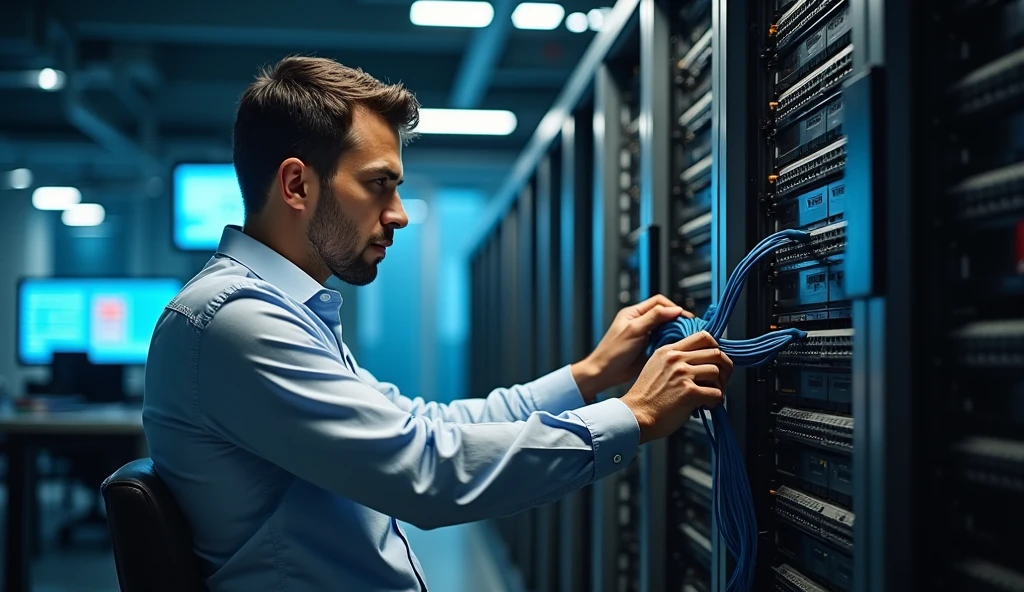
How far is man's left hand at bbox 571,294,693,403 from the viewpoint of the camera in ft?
4.80

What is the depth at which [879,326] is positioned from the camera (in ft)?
2.70

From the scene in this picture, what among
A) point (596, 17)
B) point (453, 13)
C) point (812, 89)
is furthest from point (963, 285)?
point (596, 17)

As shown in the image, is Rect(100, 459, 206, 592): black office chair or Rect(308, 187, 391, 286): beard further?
Rect(308, 187, 391, 286): beard

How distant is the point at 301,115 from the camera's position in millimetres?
1372

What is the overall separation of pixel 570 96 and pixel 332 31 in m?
2.88

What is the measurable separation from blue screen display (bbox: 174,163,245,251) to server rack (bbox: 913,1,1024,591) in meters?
3.57

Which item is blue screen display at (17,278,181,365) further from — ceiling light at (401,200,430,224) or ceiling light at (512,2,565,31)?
ceiling light at (401,200,430,224)

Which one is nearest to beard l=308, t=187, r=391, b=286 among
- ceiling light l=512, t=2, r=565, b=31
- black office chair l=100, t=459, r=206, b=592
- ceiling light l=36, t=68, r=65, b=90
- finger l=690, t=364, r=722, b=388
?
black office chair l=100, t=459, r=206, b=592

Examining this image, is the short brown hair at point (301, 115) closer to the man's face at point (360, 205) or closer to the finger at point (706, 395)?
the man's face at point (360, 205)

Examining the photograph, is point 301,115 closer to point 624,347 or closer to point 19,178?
point 624,347

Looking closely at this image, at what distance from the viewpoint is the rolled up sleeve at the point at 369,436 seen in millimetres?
1124

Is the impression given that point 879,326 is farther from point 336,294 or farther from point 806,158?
point 336,294

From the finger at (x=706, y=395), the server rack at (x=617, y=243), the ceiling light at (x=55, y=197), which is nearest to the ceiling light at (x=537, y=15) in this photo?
the server rack at (x=617, y=243)

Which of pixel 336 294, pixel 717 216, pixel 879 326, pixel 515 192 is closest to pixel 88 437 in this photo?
pixel 515 192
